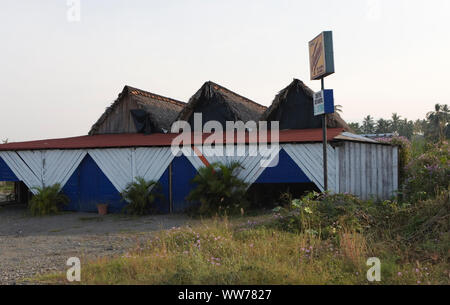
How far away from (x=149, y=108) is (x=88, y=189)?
5.41 m

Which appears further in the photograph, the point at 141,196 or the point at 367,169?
the point at 141,196

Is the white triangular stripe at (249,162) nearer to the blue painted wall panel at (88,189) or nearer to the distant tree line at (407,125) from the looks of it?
the blue painted wall panel at (88,189)

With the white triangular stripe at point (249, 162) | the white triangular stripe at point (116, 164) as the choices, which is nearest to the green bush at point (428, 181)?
the white triangular stripe at point (249, 162)

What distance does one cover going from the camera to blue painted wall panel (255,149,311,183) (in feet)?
36.5

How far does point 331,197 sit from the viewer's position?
27.7 ft

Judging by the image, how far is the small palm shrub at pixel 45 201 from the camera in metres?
12.7

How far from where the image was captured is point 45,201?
41.8 ft

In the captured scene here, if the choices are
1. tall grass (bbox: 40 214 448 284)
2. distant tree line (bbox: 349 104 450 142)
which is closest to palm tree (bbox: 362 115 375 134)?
distant tree line (bbox: 349 104 450 142)

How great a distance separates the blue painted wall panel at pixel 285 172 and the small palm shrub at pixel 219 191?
83 cm

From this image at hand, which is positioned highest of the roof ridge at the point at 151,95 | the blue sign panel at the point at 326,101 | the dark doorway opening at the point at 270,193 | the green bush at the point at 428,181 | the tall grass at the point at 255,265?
the roof ridge at the point at 151,95

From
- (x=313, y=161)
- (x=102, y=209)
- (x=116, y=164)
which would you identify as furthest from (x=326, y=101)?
(x=102, y=209)

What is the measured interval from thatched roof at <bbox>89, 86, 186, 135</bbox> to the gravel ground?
5676 mm

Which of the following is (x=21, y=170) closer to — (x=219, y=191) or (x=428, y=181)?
(x=219, y=191)
